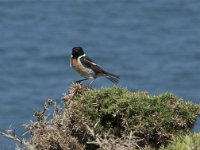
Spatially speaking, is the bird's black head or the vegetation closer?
the vegetation

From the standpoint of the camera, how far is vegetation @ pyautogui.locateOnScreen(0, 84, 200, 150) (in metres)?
8.49

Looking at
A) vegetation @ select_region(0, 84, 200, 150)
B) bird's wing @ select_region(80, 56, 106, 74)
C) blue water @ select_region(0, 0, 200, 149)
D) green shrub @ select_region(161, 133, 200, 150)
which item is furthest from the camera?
blue water @ select_region(0, 0, 200, 149)

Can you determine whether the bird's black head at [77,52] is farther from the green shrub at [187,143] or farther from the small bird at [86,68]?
the green shrub at [187,143]

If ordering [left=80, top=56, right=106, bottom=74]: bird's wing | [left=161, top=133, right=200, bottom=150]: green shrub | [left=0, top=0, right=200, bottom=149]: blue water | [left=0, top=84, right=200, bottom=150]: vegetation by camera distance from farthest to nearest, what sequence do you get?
[left=0, top=0, right=200, bottom=149]: blue water, [left=80, top=56, right=106, bottom=74]: bird's wing, [left=0, top=84, right=200, bottom=150]: vegetation, [left=161, top=133, right=200, bottom=150]: green shrub

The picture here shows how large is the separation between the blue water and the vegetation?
55.4 feet

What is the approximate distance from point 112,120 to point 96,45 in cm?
2717

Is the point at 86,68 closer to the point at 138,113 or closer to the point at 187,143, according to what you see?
the point at 138,113

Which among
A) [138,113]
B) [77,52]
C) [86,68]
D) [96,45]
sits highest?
[96,45]

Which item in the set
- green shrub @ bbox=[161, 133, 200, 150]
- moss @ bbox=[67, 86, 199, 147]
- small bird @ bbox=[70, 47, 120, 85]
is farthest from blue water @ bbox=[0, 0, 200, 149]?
green shrub @ bbox=[161, 133, 200, 150]

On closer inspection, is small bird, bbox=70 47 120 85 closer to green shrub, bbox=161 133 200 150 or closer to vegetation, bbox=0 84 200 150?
vegetation, bbox=0 84 200 150

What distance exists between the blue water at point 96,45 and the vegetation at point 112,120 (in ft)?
55.4

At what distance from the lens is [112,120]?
878cm

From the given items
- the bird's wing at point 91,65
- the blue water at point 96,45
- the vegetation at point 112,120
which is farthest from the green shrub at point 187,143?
the blue water at point 96,45

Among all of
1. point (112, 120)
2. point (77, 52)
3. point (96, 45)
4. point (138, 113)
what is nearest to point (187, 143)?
point (138, 113)
